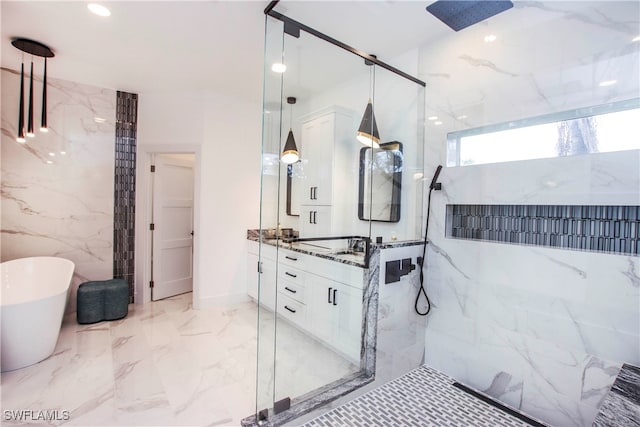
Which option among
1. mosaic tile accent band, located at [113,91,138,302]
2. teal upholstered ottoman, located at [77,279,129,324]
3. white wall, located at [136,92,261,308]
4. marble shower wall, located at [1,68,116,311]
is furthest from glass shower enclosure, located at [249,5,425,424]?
marble shower wall, located at [1,68,116,311]

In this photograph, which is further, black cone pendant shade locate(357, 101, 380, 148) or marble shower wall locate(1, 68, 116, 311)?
marble shower wall locate(1, 68, 116, 311)

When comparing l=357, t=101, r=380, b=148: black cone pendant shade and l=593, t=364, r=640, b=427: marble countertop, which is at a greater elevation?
l=357, t=101, r=380, b=148: black cone pendant shade

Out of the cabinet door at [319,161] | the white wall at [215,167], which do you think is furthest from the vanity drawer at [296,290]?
the white wall at [215,167]

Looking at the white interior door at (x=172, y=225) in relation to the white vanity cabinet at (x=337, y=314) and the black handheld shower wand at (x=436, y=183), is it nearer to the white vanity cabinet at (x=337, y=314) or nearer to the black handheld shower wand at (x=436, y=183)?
the white vanity cabinet at (x=337, y=314)

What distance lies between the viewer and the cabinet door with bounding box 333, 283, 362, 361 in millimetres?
2293

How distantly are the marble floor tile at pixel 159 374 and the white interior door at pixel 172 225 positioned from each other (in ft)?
3.24

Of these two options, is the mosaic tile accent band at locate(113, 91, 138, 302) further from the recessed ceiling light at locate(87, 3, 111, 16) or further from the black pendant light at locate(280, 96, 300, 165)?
the black pendant light at locate(280, 96, 300, 165)

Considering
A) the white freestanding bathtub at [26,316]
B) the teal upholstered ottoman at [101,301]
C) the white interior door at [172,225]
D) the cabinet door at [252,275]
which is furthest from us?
the white interior door at [172,225]

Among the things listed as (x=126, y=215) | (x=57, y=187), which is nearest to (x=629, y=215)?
(x=126, y=215)

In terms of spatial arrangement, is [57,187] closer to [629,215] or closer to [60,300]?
[60,300]

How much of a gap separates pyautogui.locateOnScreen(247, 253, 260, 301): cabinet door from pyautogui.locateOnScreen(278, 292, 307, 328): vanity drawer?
1423mm

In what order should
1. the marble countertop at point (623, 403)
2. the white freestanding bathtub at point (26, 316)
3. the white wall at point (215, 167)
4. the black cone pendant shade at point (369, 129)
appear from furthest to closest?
the white wall at point (215, 167), the black cone pendant shade at point (369, 129), the white freestanding bathtub at point (26, 316), the marble countertop at point (623, 403)

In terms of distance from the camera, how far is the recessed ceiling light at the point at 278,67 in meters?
2.12

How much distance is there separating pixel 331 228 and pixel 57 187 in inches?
135
